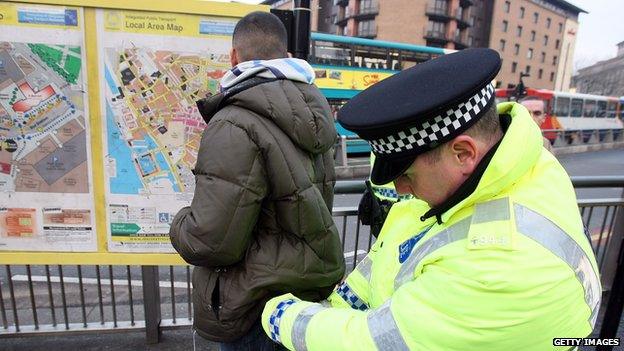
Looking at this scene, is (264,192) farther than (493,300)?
Yes

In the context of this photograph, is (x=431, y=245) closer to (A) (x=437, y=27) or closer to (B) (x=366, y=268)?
(B) (x=366, y=268)

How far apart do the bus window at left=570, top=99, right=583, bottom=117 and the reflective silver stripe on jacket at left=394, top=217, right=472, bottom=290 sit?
93.3ft

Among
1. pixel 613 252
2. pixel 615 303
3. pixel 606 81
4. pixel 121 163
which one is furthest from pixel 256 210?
pixel 606 81

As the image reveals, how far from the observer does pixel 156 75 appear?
2312 millimetres

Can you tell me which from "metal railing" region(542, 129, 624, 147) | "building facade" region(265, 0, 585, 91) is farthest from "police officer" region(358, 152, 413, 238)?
"building facade" region(265, 0, 585, 91)

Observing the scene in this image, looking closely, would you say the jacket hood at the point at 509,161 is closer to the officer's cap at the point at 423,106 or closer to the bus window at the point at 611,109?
the officer's cap at the point at 423,106

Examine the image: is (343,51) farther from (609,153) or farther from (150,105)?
(609,153)

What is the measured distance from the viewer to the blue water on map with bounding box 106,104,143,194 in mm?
2338

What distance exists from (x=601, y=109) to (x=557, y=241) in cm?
3264

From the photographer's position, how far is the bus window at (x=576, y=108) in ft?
80.5

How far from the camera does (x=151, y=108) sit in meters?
2.35

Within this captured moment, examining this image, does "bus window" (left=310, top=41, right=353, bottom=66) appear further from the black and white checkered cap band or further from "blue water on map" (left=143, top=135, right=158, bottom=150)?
the black and white checkered cap band

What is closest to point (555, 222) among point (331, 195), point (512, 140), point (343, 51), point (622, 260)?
point (512, 140)

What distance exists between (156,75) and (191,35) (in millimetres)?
307
